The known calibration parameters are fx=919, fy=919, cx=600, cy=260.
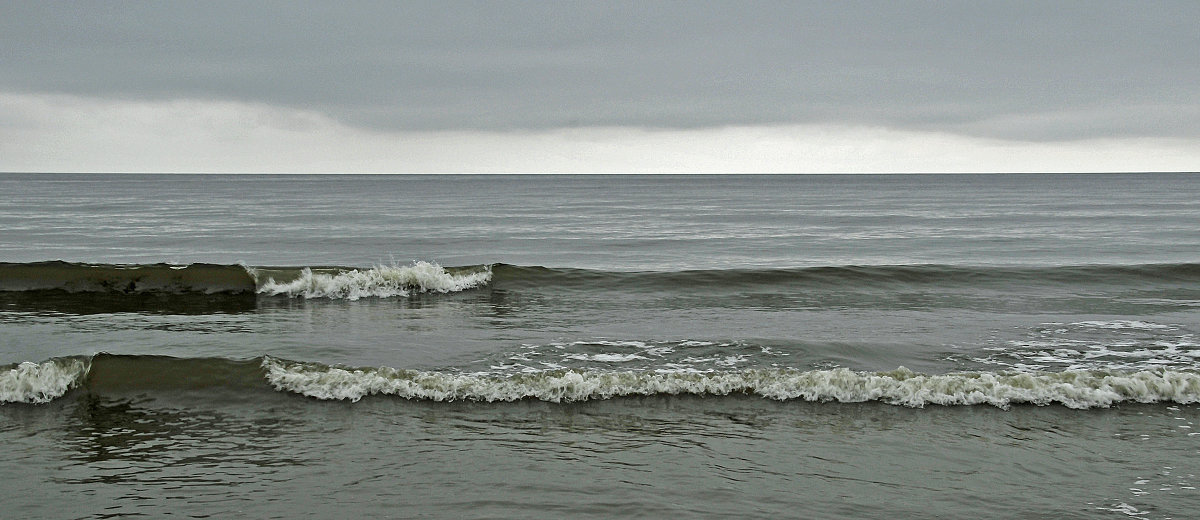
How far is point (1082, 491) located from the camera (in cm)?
756

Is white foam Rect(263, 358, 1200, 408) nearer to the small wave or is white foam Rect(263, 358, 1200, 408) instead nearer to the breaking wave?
the breaking wave

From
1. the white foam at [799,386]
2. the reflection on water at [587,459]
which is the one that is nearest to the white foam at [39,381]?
the reflection on water at [587,459]

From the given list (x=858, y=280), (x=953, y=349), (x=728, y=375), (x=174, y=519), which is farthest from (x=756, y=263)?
(x=174, y=519)

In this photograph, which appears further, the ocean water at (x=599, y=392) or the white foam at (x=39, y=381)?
the white foam at (x=39, y=381)

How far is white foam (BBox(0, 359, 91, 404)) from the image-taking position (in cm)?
1062

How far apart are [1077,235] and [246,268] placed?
107ft

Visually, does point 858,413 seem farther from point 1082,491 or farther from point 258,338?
point 258,338

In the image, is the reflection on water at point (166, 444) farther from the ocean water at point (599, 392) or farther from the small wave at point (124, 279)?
the small wave at point (124, 279)

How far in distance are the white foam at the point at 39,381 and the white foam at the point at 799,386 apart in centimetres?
245

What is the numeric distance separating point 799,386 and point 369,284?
36.1 ft

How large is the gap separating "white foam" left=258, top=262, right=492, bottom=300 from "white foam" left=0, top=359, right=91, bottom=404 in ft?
24.9

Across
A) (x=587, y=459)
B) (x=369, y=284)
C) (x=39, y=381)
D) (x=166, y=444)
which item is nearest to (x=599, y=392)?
(x=587, y=459)

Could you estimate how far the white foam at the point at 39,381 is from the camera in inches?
418

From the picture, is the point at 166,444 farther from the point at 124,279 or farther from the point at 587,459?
the point at 124,279
